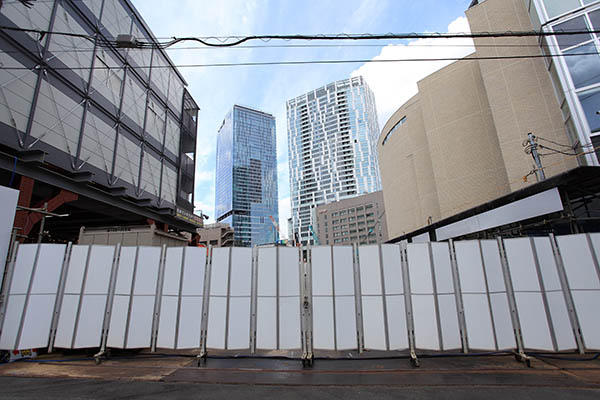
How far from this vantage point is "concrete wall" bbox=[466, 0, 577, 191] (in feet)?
57.6

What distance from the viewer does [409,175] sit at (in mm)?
35094

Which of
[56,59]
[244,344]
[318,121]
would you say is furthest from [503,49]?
[318,121]

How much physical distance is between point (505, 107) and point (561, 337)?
1980cm

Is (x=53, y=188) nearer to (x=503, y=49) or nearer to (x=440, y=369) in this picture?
(x=440, y=369)

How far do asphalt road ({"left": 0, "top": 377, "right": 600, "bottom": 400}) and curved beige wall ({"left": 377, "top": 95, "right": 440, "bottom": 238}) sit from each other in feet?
90.0

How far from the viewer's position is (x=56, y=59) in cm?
1298

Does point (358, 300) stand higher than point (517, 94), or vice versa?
point (517, 94)

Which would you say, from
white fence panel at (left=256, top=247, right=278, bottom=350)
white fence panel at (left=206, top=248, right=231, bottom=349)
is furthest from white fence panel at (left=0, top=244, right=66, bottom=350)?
white fence panel at (left=256, top=247, right=278, bottom=350)

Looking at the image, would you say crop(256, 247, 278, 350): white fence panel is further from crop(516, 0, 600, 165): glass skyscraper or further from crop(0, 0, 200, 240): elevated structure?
crop(516, 0, 600, 165): glass skyscraper

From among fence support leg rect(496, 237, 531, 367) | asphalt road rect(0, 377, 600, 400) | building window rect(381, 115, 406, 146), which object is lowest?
asphalt road rect(0, 377, 600, 400)

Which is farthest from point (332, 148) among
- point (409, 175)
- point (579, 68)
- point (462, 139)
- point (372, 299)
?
point (372, 299)

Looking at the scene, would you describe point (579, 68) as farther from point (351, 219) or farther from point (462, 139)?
point (351, 219)

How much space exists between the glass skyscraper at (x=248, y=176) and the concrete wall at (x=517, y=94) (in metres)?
→ 127

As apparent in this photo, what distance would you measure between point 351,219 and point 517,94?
93.7 metres
